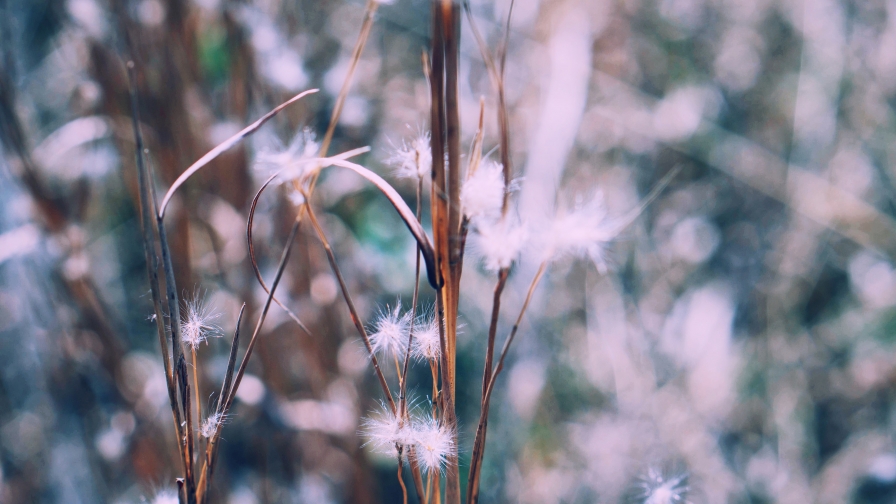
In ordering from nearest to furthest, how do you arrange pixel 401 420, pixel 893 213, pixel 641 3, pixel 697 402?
pixel 401 420 → pixel 697 402 → pixel 893 213 → pixel 641 3

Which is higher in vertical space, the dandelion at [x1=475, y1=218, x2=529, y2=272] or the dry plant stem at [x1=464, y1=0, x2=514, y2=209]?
the dry plant stem at [x1=464, y1=0, x2=514, y2=209]

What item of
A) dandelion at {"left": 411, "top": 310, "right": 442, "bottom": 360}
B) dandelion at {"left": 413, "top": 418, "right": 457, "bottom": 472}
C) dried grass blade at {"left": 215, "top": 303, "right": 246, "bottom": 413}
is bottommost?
dandelion at {"left": 413, "top": 418, "right": 457, "bottom": 472}

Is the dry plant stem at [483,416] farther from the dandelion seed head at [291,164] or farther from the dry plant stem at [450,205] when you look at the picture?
the dandelion seed head at [291,164]

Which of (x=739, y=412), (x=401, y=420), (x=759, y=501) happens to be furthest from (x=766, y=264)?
(x=401, y=420)

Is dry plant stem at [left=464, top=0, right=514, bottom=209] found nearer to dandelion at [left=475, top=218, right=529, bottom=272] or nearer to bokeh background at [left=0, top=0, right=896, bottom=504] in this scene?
dandelion at [left=475, top=218, right=529, bottom=272]

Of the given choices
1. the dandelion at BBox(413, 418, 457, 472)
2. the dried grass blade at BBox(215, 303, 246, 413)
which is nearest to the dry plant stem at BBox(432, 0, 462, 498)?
the dandelion at BBox(413, 418, 457, 472)

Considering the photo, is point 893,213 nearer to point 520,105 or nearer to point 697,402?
point 697,402
